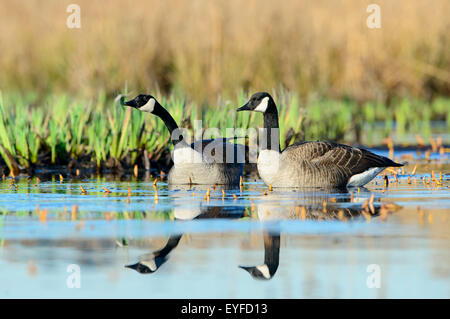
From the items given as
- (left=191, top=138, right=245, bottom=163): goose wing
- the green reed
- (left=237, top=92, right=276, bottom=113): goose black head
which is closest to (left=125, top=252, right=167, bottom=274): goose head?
(left=191, top=138, right=245, bottom=163): goose wing

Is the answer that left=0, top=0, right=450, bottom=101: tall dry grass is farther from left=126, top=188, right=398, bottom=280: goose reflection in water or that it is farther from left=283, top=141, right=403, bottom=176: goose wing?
left=126, top=188, right=398, bottom=280: goose reflection in water

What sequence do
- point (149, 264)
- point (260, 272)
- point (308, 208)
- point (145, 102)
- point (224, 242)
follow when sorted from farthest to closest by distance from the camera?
1. point (145, 102)
2. point (308, 208)
3. point (224, 242)
4. point (149, 264)
5. point (260, 272)

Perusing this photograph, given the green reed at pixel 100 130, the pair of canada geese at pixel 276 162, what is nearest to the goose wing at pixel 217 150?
the pair of canada geese at pixel 276 162

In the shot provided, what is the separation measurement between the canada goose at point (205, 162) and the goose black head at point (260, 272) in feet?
17.1

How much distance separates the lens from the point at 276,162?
1065 centimetres

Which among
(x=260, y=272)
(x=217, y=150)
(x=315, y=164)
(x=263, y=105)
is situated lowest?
(x=260, y=272)

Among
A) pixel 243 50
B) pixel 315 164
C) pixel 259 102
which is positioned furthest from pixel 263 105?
pixel 243 50

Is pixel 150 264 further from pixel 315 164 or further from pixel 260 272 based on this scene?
pixel 315 164

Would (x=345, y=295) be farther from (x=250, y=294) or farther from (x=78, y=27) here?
(x=78, y=27)

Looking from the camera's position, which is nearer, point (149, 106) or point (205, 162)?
point (205, 162)

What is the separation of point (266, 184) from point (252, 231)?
11.8ft

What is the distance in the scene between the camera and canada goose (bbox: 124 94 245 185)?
11156 millimetres

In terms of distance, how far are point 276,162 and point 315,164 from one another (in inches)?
19.1

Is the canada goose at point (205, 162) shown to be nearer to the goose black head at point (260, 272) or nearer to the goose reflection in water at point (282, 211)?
the goose reflection in water at point (282, 211)
